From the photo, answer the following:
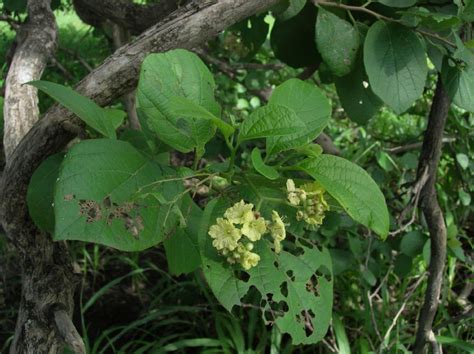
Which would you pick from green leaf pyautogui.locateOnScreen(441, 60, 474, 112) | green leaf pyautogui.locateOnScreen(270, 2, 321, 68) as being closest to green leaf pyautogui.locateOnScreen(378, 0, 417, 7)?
green leaf pyautogui.locateOnScreen(441, 60, 474, 112)

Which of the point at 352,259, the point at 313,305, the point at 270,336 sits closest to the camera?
the point at 313,305

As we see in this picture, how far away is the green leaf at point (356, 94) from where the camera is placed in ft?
4.62

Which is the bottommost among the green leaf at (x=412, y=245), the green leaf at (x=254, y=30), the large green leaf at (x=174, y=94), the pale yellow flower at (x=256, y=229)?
the green leaf at (x=412, y=245)

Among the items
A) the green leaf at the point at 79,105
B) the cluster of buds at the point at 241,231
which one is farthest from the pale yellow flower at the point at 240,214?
the green leaf at the point at 79,105

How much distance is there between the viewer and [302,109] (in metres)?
0.98

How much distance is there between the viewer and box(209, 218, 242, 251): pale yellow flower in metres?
0.89

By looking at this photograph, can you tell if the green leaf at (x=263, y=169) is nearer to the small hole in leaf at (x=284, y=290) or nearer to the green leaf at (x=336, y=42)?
the small hole in leaf at (x=284, y=290)

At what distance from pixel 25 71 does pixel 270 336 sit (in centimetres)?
114

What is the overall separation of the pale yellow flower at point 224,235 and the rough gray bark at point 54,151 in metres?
0.32

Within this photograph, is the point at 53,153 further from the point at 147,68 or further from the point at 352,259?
the point at 352,259

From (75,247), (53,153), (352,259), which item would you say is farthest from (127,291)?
(53,153)

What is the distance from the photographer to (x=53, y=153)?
1089 mm

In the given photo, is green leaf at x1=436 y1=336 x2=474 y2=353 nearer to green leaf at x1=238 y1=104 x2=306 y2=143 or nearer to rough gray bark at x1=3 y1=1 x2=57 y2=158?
green leaf at x1=238 y1=104 x2=306 y2=143

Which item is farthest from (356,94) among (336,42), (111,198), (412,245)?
(111,198)
